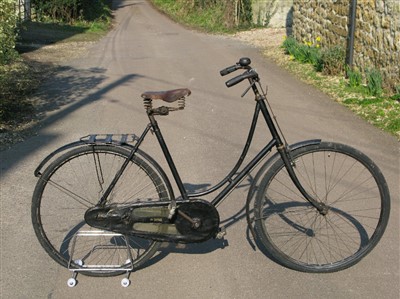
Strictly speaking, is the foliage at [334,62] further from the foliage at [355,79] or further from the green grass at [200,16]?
the green grass at [200,16]

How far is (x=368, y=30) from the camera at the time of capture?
1077 cm

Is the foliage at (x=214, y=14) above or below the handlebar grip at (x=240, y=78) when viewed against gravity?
below

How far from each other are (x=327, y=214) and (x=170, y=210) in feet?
4.71

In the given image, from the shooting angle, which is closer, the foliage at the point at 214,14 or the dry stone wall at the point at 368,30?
the dry stone wall at the point at 368,30

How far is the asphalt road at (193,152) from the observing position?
4.24 meters

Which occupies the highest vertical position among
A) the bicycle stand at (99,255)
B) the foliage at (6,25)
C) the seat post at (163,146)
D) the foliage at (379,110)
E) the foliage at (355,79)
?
the foliage at (6,25)

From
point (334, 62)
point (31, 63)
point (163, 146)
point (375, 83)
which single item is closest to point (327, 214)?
point (163, 146)

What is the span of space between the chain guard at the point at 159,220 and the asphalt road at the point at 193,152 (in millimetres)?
390

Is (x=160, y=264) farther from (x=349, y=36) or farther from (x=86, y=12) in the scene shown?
(x=86, y=12)

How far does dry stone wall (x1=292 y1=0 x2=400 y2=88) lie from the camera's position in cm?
964

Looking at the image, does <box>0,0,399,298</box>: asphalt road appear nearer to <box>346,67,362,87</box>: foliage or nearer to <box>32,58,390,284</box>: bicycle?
<box>32,58,390,284</box>: bicycle

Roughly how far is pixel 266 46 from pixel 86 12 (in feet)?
43.0

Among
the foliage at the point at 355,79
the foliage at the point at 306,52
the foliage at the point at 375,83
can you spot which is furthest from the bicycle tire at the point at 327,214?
the foliage at the point at 306,52

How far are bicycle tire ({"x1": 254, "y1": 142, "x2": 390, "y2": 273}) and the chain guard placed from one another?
364 millimetres
